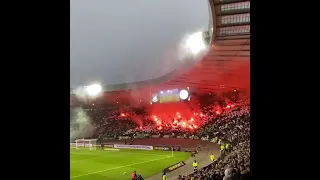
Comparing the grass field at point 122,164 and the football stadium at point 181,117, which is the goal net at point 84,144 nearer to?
the football stadium at point 181,117

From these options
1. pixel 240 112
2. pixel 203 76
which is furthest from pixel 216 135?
pixel 203 76

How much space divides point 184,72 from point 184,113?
15.6 feet

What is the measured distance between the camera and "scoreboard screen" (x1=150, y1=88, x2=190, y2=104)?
16531mm

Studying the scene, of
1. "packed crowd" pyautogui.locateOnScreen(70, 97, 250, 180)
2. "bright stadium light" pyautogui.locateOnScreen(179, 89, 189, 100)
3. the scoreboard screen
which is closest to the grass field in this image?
"packed crowd" pyautogui.locateOnScreen(70, 97, 250, 180)

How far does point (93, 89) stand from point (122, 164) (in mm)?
8892

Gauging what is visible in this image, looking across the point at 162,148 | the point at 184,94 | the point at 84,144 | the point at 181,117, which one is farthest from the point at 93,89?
the point at 162,148

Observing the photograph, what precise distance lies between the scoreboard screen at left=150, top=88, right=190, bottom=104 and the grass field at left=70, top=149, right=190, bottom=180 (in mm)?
3428

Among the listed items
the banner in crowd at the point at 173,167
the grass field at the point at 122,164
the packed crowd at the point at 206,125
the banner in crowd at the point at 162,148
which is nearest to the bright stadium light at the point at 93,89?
the packed crowd at the point at 206,125

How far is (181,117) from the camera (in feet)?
60.9

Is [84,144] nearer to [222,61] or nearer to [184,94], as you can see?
[184,94]

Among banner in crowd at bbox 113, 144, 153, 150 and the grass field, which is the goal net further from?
the grass field

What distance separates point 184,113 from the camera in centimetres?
1847
